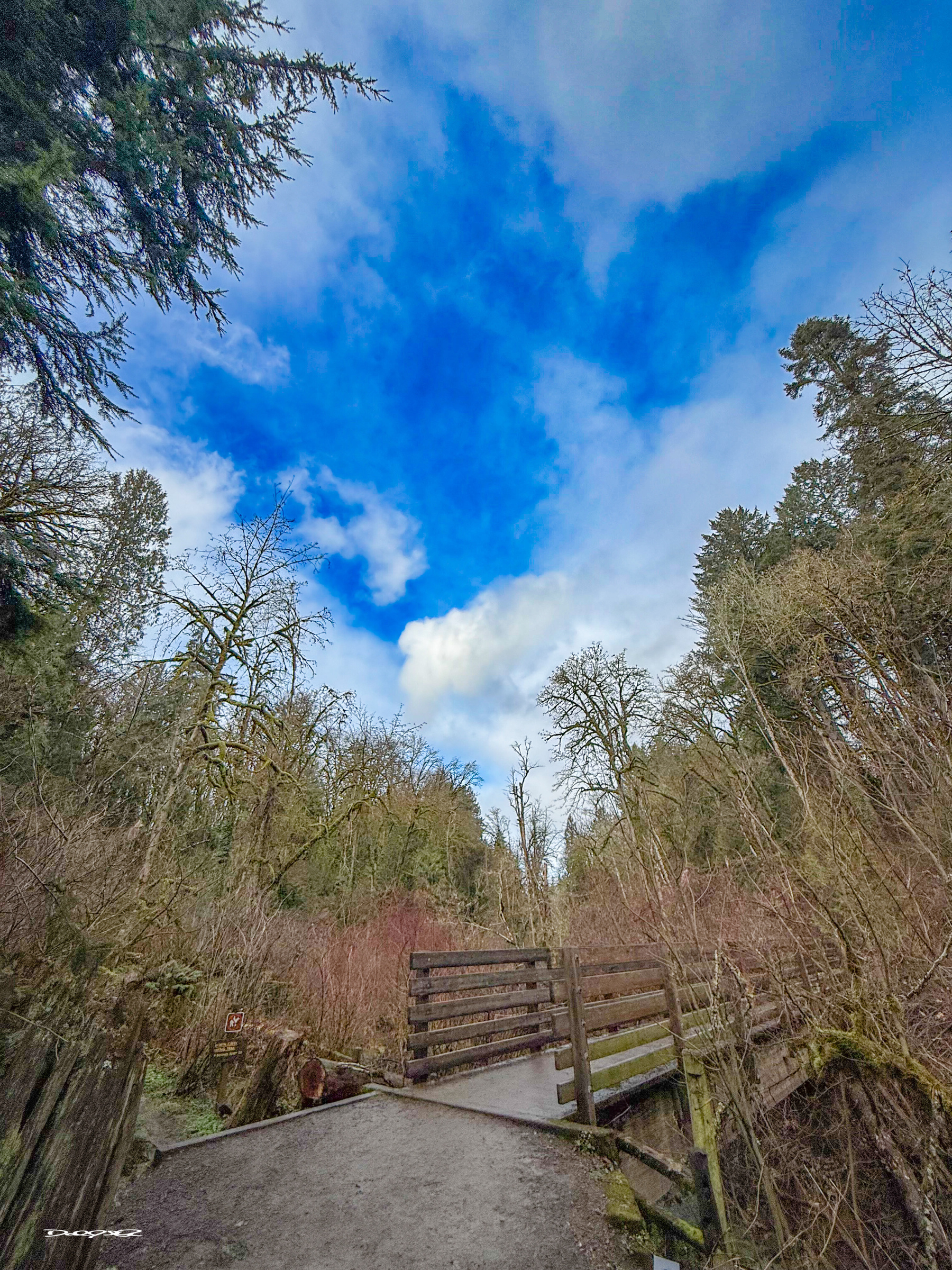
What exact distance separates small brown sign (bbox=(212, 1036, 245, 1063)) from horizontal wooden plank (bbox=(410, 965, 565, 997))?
2.17 metres

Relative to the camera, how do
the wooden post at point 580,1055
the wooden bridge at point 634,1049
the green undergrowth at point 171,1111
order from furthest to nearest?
the green undergrowth at point 171,1111
the wooden post at point 580,1055
the wooden bridge at point 634,1049

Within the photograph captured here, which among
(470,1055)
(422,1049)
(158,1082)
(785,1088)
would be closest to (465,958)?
(422,1049)

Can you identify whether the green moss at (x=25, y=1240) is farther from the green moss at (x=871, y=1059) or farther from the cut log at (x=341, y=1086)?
the cut log at (x=341, y=1086)

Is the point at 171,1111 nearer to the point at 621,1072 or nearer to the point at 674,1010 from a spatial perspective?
the point at 621,1072

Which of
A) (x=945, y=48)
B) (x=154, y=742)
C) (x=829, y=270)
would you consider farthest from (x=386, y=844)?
(x=945, y=48)

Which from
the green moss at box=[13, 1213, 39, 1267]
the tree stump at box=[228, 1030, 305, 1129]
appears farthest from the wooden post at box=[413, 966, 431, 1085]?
the green moss at box=[13, 1213, 39, 1267]

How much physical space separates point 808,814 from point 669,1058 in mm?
3347

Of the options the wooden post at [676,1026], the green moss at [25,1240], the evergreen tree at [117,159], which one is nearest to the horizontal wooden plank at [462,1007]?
the wooden post at [676,1026]

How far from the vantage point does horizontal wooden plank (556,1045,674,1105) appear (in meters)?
4.23

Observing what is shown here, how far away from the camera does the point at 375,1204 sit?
3098 millimetres

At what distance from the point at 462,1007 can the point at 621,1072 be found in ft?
5.57

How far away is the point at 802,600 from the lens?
34.5ft

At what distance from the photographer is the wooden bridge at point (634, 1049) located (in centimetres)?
318

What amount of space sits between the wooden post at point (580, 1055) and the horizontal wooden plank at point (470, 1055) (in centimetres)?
197
